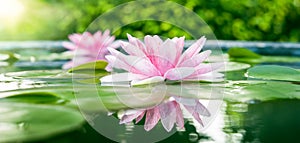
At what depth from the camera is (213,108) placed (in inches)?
36.1

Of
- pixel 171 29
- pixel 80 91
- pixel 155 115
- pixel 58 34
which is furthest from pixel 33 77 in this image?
pixel 58 34

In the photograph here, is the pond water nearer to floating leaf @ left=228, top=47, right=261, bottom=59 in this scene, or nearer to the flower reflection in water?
the flower reflection in water

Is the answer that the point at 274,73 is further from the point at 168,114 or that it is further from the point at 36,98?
the point at 36,98

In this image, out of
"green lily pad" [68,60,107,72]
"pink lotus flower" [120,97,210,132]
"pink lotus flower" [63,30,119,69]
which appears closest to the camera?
"pink lotus flower" [120,97,210,132]

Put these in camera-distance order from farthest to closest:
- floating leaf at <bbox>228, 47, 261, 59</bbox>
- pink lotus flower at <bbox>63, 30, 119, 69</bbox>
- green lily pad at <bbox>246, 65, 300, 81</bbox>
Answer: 1. floating leaf at <bbox>228, 47, 261, 59</bbox>
2. pink lotus flower at <bbox>63, 30, 119, 69</bbox>
3. green lily pad at <bbox>246, 65, 300, 81</bbox>

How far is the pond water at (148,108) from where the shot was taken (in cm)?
69

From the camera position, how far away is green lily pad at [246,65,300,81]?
4.08 feet

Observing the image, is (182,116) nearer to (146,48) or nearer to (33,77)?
(146,48)

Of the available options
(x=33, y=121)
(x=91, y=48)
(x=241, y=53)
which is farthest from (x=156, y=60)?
(x=241, y=53)

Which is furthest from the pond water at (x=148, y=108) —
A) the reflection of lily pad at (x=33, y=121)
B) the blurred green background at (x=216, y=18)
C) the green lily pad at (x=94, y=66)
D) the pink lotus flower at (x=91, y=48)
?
the blurred green background at (x=216, y=18)

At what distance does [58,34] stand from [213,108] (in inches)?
159

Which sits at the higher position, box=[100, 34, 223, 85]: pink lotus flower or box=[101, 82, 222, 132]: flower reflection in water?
box=[100, 34, 223, 85]: pink lotus flower

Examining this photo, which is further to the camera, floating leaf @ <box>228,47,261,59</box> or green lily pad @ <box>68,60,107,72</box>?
floating leaf @ <box>228,47,261,59</box>

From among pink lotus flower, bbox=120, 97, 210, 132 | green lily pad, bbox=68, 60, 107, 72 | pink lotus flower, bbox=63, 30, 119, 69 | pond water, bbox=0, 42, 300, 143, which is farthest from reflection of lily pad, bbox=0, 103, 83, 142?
pink lotus flower, bbox=63, 30, 119, 69
